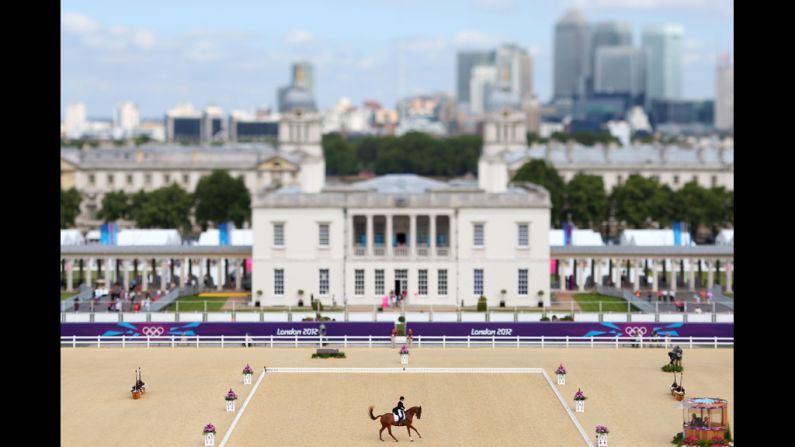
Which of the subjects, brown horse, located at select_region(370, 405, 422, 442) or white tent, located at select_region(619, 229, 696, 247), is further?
white tent, located at select_region(619, 229, 696, 247)

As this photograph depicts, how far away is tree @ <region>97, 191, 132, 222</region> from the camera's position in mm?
134875

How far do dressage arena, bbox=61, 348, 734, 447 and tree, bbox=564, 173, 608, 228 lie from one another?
192 feet

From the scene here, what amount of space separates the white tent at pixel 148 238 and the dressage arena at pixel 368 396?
31.4 m

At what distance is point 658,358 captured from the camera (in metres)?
64.9

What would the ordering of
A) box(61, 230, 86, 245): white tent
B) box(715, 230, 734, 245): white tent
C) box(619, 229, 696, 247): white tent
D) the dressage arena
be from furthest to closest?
box(61, 230, 86, 245): white tent → box(715, 230, 734, 245): white tent → box(619, 229, 696, 247): white tent → the dressage arena

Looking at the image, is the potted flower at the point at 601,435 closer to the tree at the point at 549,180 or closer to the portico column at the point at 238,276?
the portico column at the point at 238,276

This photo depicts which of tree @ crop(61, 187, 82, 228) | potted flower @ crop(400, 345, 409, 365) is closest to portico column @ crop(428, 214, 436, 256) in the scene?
potted flower @ crop(400, 345, 409, 365)

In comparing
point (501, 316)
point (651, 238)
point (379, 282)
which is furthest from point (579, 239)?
point (501, 316)

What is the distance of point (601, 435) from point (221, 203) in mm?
91397

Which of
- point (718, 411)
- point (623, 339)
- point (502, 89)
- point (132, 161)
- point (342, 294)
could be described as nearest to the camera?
point (718, 411)

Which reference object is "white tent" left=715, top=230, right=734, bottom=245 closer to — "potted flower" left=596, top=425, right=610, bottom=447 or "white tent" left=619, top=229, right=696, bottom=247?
"white tent" left=619, top=229, right=696, bottom=247

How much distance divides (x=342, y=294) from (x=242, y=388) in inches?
1151

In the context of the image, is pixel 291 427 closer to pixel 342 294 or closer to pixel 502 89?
pixel 342 294
